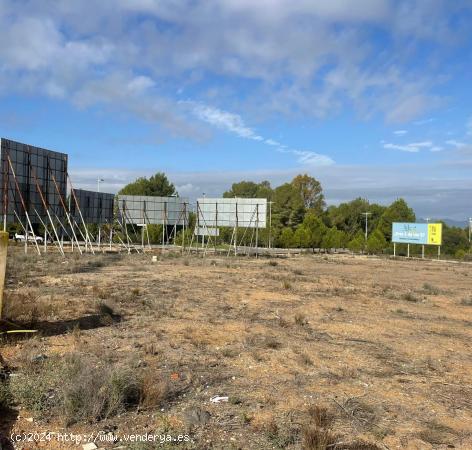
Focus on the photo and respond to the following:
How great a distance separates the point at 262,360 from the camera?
7984mm

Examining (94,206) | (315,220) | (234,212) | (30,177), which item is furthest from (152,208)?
(315,220)

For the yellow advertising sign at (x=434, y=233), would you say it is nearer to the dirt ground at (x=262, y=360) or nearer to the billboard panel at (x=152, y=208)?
the billboard panel at (x=152, y=208)

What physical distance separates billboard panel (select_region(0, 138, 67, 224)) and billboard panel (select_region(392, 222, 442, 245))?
120 feet

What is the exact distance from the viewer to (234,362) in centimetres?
779

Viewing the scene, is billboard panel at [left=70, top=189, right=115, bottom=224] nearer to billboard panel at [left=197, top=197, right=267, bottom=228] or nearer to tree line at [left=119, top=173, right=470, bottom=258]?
tree line at [left=119, top=173, right=470, bottom=258]

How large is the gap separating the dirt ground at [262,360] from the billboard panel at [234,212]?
24.8 metres

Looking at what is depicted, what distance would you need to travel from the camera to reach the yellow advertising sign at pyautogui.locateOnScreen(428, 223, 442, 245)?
172 ft

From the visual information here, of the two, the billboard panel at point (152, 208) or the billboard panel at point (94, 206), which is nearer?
the billboard panel at point (152, 208)

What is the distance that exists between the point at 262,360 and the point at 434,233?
49.4 metres

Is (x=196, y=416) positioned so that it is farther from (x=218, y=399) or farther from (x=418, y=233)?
(x=418, y=233)

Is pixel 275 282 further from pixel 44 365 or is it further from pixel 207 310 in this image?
pixel 44 365

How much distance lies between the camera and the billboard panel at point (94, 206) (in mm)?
Answer: 49812

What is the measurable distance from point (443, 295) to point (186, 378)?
15407mm

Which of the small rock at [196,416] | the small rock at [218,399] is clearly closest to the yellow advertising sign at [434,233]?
the small rock at [218,399]
